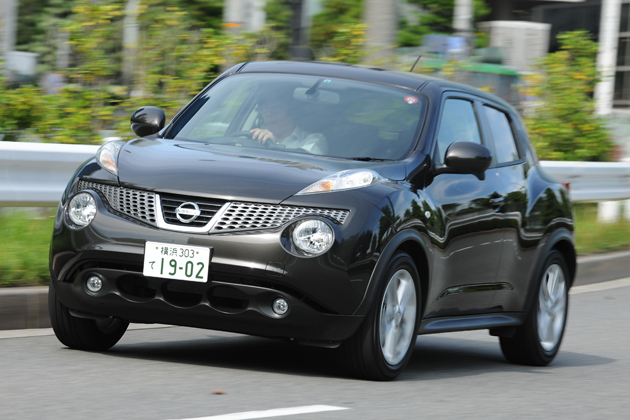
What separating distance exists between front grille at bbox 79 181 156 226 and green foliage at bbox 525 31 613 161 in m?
10.4

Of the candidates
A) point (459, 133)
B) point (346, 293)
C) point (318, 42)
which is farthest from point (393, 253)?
point (318, 42)

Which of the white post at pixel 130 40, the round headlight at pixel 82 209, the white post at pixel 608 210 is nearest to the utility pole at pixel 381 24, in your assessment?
the white post at pixel 130 40

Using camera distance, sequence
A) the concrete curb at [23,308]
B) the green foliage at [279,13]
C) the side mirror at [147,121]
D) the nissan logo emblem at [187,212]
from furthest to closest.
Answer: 1. the green foliage at [279,13]
2. the concrete curb at [23,308]
3. the side mirror at [147,121]
4. the nissan logo emblem at [187,212]

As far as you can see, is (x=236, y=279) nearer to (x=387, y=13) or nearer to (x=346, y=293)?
(x=346, y=293)

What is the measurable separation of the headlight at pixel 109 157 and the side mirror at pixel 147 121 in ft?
1.79

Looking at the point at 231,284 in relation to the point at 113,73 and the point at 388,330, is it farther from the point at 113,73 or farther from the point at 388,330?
the point at 113,73

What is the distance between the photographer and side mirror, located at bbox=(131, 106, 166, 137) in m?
6.54

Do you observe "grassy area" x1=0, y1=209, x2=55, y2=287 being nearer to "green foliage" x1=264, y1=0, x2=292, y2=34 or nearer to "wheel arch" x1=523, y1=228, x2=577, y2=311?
Answer: "wheel arch" x1=523, y1=228, x2=577, y2=311

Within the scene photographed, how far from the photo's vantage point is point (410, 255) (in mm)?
5938

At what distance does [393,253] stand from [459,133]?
54.7 inches

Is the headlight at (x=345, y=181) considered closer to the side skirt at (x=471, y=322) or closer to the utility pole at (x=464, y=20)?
the side skirt at (x=471, y=322)

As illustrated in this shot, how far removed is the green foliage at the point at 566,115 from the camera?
15.7 m

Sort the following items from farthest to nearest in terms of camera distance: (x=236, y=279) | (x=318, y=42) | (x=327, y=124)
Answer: (x=318, y=42)
(x=327, y=124)
(x=236, y=279)

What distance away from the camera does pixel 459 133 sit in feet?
22.1
